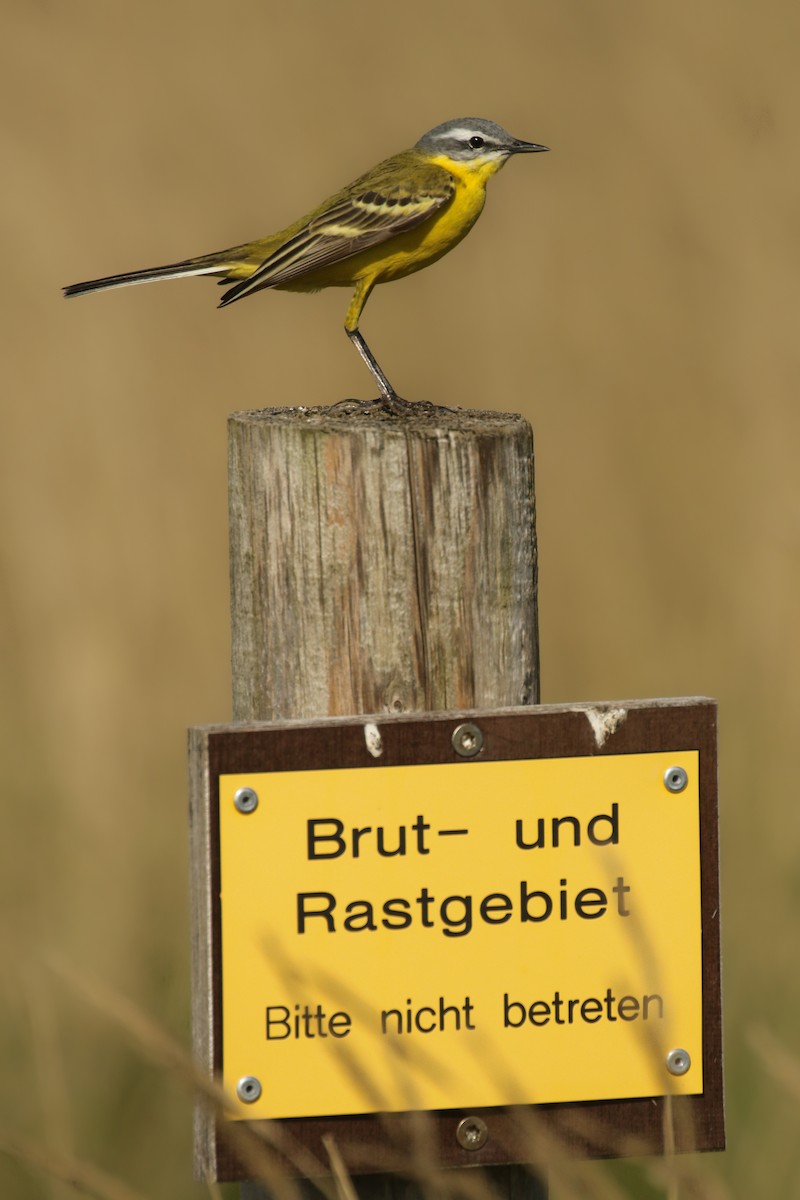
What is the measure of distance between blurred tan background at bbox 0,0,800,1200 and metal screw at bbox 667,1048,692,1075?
1.55m

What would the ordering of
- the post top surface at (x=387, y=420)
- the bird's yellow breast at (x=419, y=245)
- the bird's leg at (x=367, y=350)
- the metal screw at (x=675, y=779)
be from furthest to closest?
the bird's yellow breast at (x=419, y=245), the bird's leg at (x=367, y=350), the post top surface at (x=387, y=420), the metal screw at (x=675, y=779)

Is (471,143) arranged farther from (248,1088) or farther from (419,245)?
(248,1088)

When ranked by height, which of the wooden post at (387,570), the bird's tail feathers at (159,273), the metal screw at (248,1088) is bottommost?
the metal screw at (248,1088)

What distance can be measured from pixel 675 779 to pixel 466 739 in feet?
0.82

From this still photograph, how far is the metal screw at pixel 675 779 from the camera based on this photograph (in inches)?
79.0

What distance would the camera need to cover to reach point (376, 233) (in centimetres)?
339

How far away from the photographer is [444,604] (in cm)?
207

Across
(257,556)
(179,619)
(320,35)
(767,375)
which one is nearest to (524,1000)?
(257,556)

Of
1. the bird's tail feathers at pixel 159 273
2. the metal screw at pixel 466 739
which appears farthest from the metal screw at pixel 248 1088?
the bird's tail feathers at pixel 159 273

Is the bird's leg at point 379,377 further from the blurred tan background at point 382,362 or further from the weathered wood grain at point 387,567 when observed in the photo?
the weathered wood grain at point 387,567

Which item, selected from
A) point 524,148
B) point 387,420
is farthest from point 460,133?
point 387,420

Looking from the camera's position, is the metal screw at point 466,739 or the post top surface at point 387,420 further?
the post top surface at point 387,420

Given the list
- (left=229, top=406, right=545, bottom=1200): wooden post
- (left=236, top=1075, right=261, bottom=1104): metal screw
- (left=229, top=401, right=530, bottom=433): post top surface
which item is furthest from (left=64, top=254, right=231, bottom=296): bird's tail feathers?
(left=236, top=1075, right=261, bottom=1104): metal screw

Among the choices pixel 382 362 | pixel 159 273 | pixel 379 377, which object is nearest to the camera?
pixel 379 377
